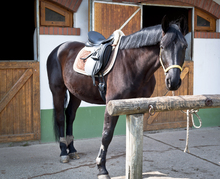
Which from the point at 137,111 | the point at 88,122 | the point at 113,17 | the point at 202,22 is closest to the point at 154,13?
the point at 202,22

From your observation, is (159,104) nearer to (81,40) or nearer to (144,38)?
(144,38)

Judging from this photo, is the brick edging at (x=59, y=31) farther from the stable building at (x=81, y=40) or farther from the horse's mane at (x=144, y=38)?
the horse's mane at (x=144, y=38)

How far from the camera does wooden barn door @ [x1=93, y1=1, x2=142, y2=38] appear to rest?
13.4 ft

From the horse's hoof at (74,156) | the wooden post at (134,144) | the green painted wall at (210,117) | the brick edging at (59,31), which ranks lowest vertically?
the horse's hoof at (74,156)

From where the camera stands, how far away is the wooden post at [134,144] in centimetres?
198

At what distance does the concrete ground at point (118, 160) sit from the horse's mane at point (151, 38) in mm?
1414

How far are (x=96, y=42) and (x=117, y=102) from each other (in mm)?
1413

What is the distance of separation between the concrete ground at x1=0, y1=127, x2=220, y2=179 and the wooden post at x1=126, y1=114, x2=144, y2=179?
0.80 metres

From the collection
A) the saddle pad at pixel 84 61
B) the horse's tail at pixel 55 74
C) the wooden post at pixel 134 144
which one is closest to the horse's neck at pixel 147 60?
the saddle pad at pixel 84 61

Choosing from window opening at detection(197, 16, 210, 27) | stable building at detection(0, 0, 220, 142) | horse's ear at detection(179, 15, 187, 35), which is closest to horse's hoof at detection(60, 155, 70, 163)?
stable building at detection(0, 0, 220, 142)

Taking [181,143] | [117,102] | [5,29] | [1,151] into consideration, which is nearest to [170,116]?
[181,143]

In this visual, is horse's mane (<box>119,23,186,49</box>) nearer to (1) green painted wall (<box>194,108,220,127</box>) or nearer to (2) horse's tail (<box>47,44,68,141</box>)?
(2) horse's tail (<box>47,44,68,141</box>)

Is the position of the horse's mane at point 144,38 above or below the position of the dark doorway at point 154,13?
below

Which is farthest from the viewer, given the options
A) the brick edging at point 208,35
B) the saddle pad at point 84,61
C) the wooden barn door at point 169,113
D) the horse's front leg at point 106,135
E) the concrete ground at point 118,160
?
the brick edging at point 208,35
